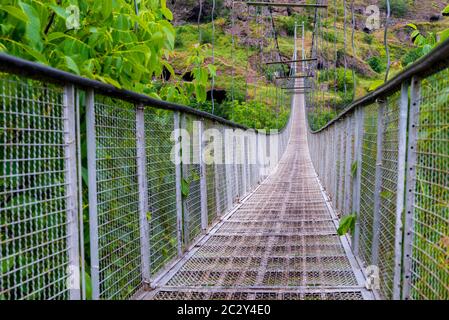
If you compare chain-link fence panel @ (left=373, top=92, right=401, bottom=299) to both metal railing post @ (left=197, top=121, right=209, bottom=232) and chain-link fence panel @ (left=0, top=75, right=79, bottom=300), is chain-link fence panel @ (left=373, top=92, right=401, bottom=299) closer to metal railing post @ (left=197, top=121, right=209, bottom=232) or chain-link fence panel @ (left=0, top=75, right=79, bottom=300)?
chain-link fence panel @ (left=0, top=75, right=79, bottom=300)

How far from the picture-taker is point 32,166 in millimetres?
1239

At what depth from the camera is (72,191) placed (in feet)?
4.55

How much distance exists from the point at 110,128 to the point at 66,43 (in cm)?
32

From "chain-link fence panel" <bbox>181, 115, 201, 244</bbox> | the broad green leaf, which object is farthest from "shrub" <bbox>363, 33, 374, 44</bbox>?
the broad green leaf

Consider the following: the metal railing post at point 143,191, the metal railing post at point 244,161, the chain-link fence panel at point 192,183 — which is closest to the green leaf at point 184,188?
the chain-link fence panel at point 192,183

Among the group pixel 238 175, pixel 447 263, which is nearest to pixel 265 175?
pixel 238 175

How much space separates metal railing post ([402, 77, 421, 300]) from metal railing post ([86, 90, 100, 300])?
2.97ft

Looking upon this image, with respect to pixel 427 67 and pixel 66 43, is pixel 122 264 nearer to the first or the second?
pixel 66 43

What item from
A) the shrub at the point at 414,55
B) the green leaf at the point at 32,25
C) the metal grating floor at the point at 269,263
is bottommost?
the metal grating floor at the point at 269,263

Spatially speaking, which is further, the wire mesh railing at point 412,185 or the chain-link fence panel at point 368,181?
the chain-link fence panel at point 368,181

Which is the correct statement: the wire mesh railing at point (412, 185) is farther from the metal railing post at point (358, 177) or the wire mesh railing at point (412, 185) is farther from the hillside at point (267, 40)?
the hillside at point (267, 40)

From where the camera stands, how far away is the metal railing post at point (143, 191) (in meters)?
1.99

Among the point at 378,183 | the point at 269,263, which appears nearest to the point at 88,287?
the point at 378,183

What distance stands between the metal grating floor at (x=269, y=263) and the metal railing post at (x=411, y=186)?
582mm
